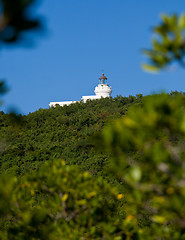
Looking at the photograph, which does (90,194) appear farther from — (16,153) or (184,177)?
(16,153)

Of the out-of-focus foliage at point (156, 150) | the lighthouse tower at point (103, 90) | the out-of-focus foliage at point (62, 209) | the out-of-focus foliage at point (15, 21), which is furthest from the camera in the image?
the lighthouse tower at point (103, 90)

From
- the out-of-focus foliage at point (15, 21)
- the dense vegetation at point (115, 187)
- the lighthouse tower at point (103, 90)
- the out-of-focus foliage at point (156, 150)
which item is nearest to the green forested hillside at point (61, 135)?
the lighthouse tower at point (103, 90)

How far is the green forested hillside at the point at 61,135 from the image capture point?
38.8 metres

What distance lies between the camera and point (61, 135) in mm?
45031

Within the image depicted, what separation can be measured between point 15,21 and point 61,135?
4142cm

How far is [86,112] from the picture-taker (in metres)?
50.3

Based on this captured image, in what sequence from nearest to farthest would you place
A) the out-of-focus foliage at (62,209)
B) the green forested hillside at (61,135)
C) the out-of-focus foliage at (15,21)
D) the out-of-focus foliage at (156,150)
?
the out-of-focus foliage at (15,21), the out-of-focus foliage at (156,150), the out-of-focus foliage at (62,209), the green forested hillside at (61,135)

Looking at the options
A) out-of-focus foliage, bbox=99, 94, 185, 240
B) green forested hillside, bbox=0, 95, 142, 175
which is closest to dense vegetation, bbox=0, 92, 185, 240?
out-of-focus foliage, bbox=99, 94, 185, 240

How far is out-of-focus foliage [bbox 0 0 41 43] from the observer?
11.6 feet

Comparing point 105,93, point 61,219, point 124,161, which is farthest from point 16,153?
point 124,161

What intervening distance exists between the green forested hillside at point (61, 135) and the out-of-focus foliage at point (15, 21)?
104ft

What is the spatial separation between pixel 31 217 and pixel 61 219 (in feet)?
1.89

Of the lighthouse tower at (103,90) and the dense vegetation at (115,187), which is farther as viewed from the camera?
the lighthouse tower at (103,90)

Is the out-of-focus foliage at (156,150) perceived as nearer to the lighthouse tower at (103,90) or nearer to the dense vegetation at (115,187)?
the dense vegetation at (115,187)
